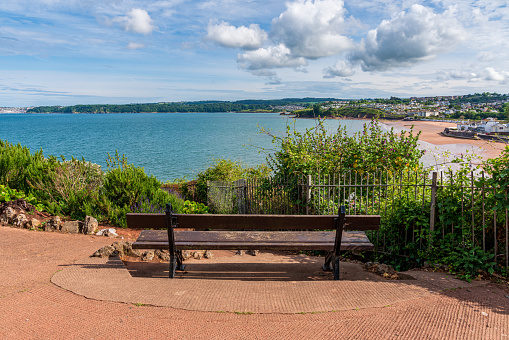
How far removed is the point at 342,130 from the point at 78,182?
686 centimetres

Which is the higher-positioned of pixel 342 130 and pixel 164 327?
pixel 342 130

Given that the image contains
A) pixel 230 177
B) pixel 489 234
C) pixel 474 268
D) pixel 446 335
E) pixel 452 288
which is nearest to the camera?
pixel 446 335

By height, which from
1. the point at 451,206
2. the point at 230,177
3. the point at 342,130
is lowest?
the point at 230,177

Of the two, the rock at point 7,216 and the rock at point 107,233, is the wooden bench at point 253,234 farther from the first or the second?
the rock at point 7,216

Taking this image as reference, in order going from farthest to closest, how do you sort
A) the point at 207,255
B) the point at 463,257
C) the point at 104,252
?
the point at 207,255
the point at 104,252
the point at 463,257

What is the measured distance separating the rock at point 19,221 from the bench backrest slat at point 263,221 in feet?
13.2

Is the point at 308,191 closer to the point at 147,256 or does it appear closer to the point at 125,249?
the point at 147,256

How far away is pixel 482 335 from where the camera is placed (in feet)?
10.8

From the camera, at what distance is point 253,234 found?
488cm

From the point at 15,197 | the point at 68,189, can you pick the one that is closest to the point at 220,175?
the point at 68,189

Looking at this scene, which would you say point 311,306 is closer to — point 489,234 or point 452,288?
point 452,288

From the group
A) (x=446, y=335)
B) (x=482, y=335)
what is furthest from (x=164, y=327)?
(x=482, y=335)

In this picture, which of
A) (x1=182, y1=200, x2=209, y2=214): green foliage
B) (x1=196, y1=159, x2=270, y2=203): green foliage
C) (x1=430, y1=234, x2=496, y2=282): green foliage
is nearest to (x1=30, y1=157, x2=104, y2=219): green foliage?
(x1=182, y1=200, x2=209, y2=214): green foliage

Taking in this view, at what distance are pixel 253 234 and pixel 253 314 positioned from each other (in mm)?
1380
